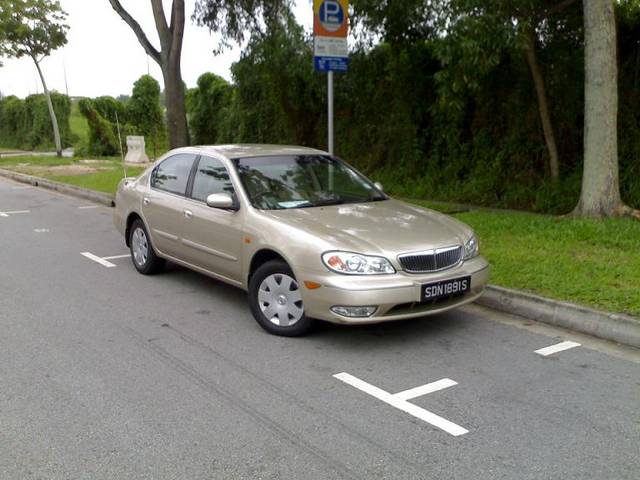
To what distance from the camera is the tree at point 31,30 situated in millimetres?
22969

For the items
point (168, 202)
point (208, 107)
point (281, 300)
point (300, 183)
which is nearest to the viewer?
point (281, 300)

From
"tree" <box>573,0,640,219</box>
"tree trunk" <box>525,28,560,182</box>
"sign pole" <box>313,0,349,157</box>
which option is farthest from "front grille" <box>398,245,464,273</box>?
"tree trunk" <box>525,28,560,182</box>

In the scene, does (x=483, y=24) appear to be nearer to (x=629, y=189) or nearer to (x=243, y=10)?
(x=629, y=189)

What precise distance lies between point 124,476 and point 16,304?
12.3 feet

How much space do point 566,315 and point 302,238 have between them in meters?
2.35

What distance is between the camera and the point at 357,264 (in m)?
5.09

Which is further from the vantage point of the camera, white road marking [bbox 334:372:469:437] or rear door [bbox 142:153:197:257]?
rear door [bbox 142:153:197:257]

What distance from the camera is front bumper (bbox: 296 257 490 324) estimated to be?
4.98 m

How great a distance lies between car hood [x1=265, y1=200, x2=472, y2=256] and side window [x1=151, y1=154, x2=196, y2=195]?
157 cm

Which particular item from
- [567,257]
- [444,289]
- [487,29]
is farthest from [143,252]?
[487,29]

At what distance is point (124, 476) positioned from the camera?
337cm

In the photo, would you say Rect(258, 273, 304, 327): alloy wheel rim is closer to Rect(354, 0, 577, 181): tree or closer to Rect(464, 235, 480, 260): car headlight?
Rect(464, 235, 480, 260): car headlight

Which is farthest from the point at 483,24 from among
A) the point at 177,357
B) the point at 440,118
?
the point at 177,357

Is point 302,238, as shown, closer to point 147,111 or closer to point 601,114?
point 601,114
